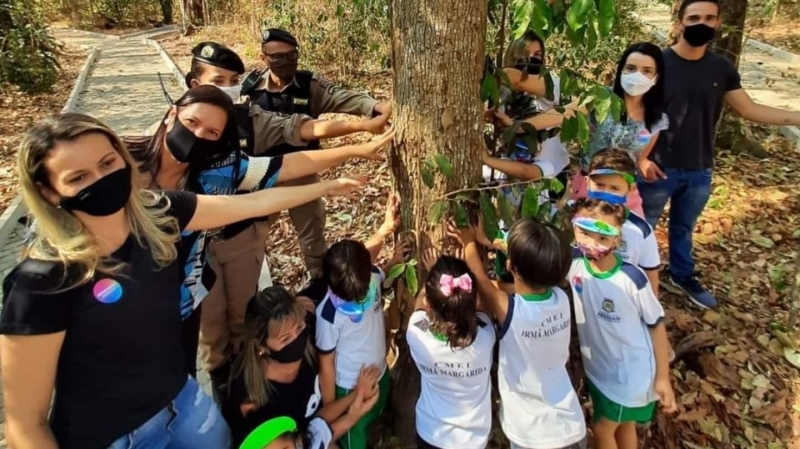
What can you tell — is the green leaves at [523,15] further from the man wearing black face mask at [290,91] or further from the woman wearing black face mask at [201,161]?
the man wearing black face mask at [290,91]

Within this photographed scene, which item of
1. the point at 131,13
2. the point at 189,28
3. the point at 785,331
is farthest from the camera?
the point at 131,13

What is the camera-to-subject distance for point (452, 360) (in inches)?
89.4

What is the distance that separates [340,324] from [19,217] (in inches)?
197

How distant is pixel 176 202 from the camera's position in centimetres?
206

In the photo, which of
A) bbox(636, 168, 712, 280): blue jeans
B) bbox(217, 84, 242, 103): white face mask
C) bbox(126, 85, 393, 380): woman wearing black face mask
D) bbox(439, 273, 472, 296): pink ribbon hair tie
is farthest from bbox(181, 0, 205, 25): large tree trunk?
bbox(439, 273, 472, 296): pink ribbon hair tie

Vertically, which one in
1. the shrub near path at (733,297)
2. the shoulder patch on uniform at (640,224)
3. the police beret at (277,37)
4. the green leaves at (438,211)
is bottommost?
the shrub near path at (733,297)

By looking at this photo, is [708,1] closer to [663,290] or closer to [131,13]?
[663,290]

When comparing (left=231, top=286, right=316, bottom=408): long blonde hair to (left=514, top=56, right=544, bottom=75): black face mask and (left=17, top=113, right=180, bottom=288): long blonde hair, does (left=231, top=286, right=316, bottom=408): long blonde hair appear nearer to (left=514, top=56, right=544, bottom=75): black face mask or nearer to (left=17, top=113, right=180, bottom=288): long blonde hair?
(left=17, top=113, right=180, bottom=288): long blonde hair

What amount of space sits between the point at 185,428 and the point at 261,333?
45 cm

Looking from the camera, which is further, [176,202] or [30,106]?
[30,106]

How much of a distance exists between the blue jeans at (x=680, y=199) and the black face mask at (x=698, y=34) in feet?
2.41

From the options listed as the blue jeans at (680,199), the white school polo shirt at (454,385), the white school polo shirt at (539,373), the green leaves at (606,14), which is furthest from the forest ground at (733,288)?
the green leaves at (606,14)

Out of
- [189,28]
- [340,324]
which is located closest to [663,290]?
[340,324]

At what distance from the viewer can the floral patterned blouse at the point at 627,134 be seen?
3.23 meters
